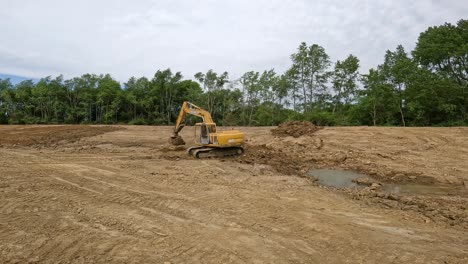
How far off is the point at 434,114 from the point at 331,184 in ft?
72.2

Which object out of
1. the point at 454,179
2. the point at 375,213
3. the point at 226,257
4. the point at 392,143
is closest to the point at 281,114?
the point at 392,143

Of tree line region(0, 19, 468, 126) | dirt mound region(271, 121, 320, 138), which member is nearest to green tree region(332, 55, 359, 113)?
tree line region(0, 19, 468, 126)

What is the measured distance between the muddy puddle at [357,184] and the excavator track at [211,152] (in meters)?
3.80

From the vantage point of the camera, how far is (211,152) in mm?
14500

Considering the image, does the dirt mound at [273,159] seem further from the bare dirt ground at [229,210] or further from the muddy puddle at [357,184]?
the muddy puddle at [357,184]

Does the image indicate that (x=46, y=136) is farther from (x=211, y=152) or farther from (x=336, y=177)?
(x=336, y=177)

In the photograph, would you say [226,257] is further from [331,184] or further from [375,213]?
[331,184]

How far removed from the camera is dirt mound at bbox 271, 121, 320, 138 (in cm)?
1926

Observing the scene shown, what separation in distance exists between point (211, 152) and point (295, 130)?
6.97 meters

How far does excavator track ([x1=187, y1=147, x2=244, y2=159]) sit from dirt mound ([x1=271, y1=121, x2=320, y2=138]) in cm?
508

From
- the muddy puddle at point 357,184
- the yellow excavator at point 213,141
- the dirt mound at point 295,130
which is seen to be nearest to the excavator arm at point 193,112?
the yellow excavator at point 213,141

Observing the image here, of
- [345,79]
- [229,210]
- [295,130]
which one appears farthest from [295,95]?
[229,210]

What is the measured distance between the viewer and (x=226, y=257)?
16.2ft

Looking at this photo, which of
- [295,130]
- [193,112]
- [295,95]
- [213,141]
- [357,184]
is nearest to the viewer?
[357,184]
